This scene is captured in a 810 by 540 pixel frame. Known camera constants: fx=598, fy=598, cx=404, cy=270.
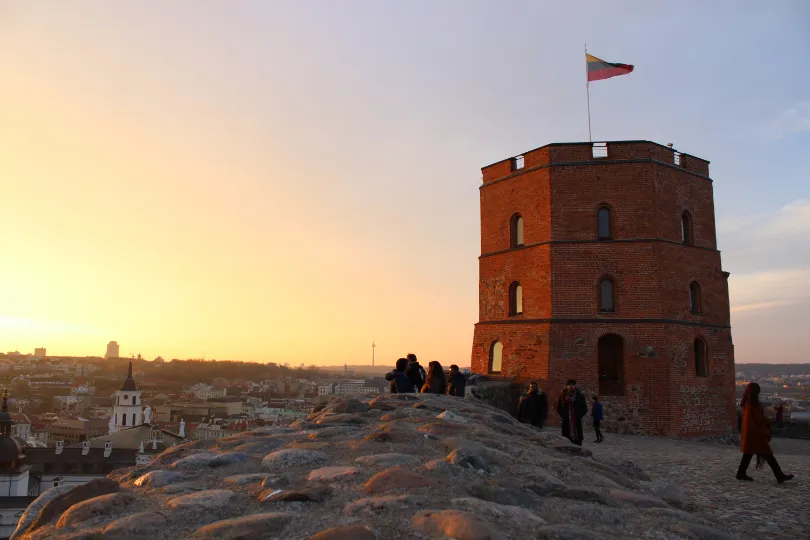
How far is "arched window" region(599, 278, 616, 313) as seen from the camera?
17.7m

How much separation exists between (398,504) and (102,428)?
93.3 metres

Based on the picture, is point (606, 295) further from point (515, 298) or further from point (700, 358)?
point (700, 358)

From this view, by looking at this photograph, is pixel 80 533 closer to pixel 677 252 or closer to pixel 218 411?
pixel 677 252

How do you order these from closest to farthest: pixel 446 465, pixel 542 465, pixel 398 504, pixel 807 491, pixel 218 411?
1. pixel 398 504
2. pixel 446 465
3. pixel 542 465
4. pixel 807 491
5. pixel 218 411

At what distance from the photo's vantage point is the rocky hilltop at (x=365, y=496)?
301 cm

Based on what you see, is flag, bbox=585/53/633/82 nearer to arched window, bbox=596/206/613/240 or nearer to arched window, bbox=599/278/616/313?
arched window, bbox=596/206/613/240

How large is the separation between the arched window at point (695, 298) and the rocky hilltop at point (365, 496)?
14585mm

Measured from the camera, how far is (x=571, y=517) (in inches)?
138

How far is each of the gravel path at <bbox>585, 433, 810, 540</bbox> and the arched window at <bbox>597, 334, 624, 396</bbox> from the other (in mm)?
3445

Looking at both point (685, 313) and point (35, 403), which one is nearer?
point (685, 313)

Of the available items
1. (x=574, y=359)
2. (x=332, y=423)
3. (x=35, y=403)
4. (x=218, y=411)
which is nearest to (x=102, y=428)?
(x=218, y=411)

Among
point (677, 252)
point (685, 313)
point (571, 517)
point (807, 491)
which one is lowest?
point (807, 491)

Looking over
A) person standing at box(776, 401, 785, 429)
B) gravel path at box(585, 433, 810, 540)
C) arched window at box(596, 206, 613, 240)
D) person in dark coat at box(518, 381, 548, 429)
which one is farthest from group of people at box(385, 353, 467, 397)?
person standing at box(776, 401, 785, 429)

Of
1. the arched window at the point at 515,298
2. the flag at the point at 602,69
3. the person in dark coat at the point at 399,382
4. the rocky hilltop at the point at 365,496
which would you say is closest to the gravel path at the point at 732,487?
the rocky hilltop at the point at 365,496
